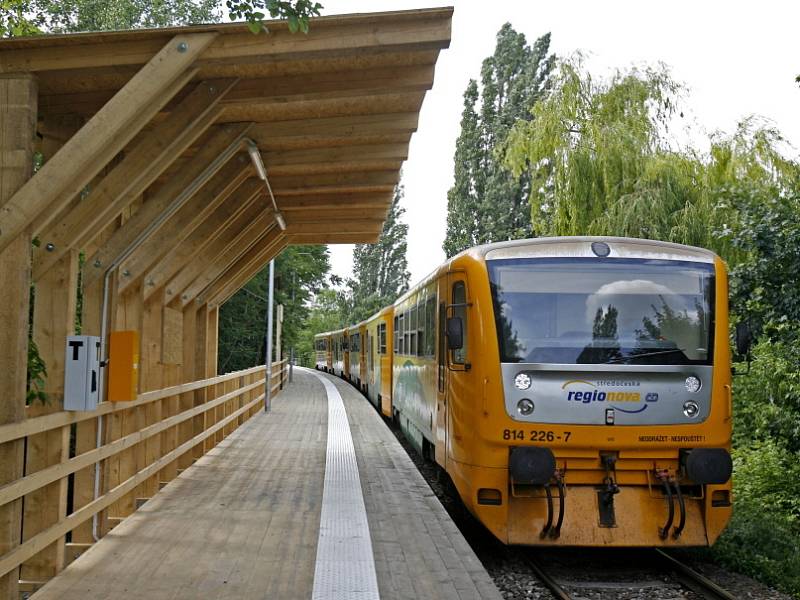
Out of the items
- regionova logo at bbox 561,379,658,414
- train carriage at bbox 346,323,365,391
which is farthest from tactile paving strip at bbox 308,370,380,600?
train carriage at bbox 346,323,365,391

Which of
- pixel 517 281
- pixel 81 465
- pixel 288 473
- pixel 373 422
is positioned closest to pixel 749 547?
pixel 517 281

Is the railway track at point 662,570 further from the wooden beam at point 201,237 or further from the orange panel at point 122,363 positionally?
the wooden beam at point 201,237

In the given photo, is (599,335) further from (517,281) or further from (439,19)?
(439,19)

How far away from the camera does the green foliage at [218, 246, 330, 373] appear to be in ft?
88.3

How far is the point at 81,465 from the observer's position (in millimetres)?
5949

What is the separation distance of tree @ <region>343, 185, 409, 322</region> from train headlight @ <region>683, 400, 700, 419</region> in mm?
57830

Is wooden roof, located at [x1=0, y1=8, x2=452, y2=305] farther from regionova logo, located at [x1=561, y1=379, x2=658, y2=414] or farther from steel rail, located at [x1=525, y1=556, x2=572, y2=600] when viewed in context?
steel rail, located at [x1=525, y1=556, x2=572, y2=600]

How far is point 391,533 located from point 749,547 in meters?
3.46

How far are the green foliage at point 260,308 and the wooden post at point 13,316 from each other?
20.6 meters

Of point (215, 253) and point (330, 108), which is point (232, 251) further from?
point (330, 108)

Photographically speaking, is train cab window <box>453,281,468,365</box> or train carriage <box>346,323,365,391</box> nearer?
train cab window <box>453,281,468,365</box>

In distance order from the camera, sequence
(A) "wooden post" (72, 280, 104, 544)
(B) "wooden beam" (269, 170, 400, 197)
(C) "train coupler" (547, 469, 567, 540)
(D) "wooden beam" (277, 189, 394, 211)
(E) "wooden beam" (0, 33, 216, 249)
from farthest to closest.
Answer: (D) "wooden beam" (277, 189, 394, 211) → (B) "wooden beam" (269, 170, 400, 197) → (A) "wooden post" (72, 280, 104, 544) → (C) "train coupler" (547, 469, 567, 540) → (E) "wooden beam" (0, 33, 216, 249)

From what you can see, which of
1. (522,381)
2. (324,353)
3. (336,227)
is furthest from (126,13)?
(324,353)

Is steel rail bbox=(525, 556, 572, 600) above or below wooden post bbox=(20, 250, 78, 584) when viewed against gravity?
below
